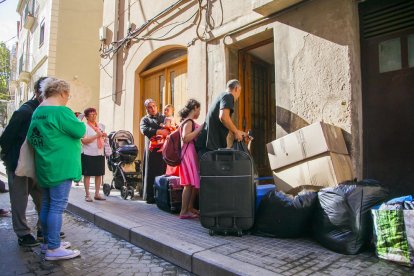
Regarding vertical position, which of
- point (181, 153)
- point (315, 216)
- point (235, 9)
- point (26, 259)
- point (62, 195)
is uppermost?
point (235, 9)

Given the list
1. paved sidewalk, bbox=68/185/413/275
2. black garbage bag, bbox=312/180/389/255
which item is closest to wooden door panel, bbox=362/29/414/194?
black garbage bag, bbox=312/180/389/255

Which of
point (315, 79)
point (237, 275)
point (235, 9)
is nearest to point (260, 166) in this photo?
point (315, 79)

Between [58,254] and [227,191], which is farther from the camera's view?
[227,191]

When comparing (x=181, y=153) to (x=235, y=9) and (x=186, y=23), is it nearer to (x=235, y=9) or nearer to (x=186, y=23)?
(x=235, y=9)

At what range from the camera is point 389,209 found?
2.95 meters

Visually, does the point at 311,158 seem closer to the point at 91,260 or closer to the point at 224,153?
the point at 224,153

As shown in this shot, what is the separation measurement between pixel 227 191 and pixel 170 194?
164 cm

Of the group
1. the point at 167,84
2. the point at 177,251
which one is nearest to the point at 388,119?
the point at 177,251

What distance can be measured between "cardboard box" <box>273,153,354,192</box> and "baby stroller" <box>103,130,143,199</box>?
128 inches

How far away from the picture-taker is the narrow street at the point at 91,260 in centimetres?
305

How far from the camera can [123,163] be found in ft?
21.9

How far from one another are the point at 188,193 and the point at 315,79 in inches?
96.5

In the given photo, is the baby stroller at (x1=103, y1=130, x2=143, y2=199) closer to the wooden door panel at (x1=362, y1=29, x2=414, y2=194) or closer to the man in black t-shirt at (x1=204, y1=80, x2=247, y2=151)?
the man in black t-shirt at (x1=204, y1=80, x2=247, y2=151)

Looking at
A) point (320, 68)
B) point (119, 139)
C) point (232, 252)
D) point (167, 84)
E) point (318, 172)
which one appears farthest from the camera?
point (167, 84)
